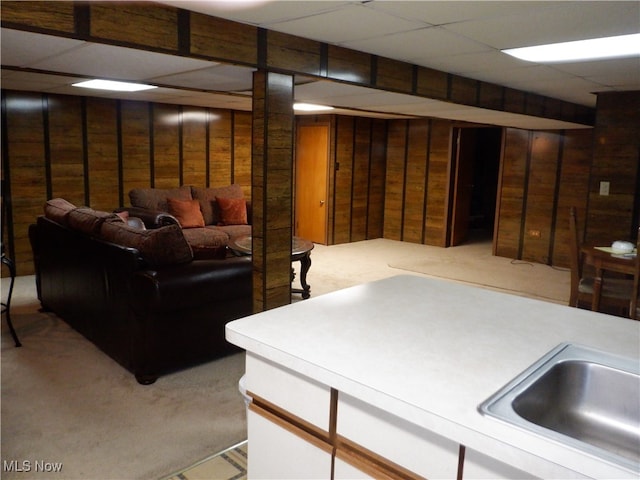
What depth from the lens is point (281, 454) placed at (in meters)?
1.60

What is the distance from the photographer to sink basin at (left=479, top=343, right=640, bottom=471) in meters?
1.39

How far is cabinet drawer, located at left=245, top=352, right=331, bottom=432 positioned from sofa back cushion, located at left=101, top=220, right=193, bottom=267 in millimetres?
1700

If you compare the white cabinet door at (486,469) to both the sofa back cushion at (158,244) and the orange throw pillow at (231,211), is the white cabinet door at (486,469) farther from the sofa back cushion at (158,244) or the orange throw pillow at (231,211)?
the orange throw pillow at (231,211)

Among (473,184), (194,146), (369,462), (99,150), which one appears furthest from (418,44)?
(473,184)

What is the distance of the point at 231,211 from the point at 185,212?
25.9 inches

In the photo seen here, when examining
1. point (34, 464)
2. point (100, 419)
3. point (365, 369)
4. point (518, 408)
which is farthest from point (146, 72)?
point (518, 408)

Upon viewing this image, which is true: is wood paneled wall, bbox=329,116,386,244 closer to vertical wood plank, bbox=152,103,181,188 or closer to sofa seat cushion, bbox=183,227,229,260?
sofa seat cushion, bbox=183,227,229,260

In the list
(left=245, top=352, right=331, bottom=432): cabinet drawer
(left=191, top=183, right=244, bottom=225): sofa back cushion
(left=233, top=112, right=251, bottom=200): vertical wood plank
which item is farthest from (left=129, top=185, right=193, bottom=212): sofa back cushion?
(left=245, top=352, right=331, bottom=432): cabinet drawer

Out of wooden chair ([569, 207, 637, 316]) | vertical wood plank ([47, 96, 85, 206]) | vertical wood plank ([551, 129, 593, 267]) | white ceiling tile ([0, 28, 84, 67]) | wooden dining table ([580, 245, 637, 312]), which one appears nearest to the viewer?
white ceiling tile ([0, 28, 84, 67])

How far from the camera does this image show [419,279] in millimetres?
2443

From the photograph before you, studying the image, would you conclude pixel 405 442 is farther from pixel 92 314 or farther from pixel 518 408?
pixel 92 314

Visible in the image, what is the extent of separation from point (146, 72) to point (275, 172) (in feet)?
4.58

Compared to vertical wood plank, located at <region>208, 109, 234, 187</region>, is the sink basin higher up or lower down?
lower down

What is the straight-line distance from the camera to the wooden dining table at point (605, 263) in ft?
12.0
